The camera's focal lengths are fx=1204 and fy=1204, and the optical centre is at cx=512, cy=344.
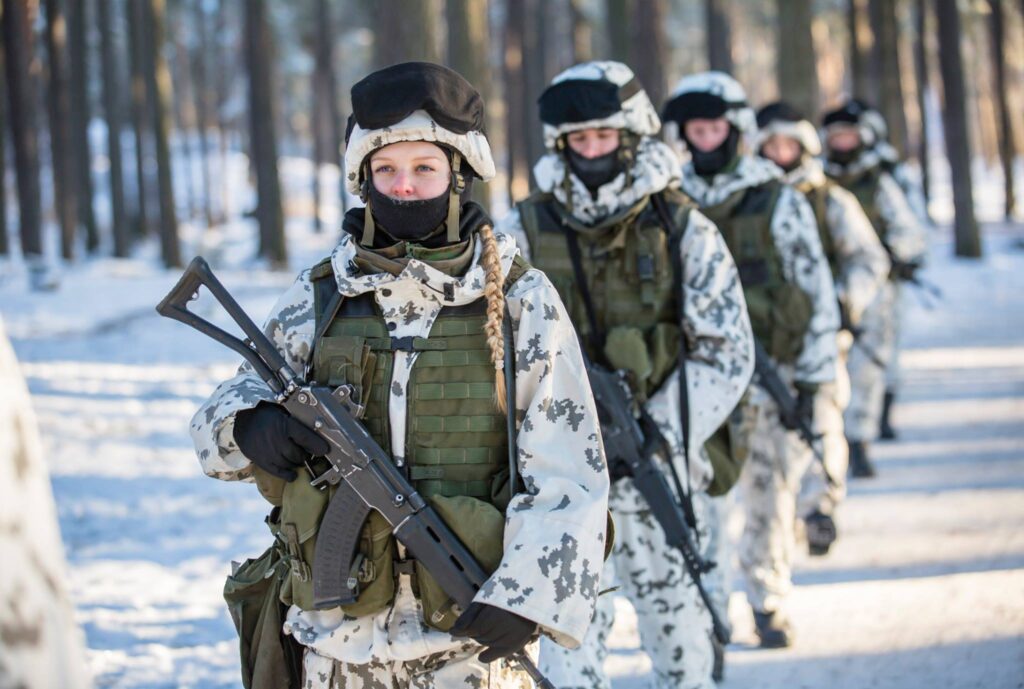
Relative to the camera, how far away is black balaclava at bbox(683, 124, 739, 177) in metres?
5.82

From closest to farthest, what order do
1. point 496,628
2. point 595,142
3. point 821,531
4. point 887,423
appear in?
point 496,628
point 595,142
point 821,531
point 887,423

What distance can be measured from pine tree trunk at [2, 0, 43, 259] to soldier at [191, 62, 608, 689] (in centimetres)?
2116

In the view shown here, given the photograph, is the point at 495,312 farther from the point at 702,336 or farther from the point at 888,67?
the point at 888,67

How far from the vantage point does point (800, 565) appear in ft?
23.2

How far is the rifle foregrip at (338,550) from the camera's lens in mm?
2807

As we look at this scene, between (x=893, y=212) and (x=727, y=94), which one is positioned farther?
(x=893, y=212)

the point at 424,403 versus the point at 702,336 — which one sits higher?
the point at 702,336

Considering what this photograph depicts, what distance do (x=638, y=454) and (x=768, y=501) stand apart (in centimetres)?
198

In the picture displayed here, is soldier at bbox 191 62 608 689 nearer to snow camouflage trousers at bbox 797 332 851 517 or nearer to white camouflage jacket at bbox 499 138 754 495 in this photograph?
white camouflage jacket at bbox 499 138 754 495

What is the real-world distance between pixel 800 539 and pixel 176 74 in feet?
184

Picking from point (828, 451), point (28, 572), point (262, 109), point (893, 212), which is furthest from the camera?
point (262, 109)

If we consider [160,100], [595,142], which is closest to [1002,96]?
[160,100]

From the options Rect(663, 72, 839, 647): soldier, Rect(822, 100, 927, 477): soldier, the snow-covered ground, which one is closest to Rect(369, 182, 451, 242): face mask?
the snow-covered ground

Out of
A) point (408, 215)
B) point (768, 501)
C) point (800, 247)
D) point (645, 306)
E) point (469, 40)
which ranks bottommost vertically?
point (768, 501)
